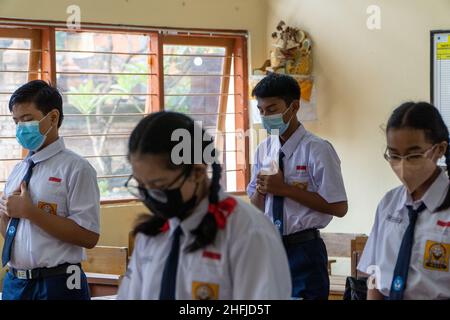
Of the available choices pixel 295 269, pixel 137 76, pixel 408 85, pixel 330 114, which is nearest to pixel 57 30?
pixel 137 76

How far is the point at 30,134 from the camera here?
3.06 metres

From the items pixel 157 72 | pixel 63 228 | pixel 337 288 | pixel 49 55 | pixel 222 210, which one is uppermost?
pixel 49 55

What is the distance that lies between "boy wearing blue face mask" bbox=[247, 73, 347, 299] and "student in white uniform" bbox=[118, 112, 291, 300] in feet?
4.36

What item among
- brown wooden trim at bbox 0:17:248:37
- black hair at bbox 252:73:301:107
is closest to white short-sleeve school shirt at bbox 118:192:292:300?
black hair at bbox 252:73:301:107

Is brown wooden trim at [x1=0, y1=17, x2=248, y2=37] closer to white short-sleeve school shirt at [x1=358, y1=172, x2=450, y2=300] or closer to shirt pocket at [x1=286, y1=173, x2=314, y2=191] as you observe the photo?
shirt pocket at [x1=286, y1=173, x2=314, y2=191]

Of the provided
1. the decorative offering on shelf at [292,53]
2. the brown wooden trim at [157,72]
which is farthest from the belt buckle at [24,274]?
the decorative offering on shelf at [292,53]

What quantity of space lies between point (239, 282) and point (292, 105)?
176 cm

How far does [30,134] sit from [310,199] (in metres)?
1.21

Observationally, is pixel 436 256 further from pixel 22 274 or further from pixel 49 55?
pixel 49 55

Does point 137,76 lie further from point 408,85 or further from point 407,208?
point 407,208

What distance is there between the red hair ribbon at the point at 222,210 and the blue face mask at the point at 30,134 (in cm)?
144

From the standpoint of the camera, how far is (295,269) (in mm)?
3176

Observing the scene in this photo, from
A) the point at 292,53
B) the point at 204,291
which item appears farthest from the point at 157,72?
the point at 204,291

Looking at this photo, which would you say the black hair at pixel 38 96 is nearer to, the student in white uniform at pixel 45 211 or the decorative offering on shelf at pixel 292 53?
the student in white uniform at pixel 45 211
